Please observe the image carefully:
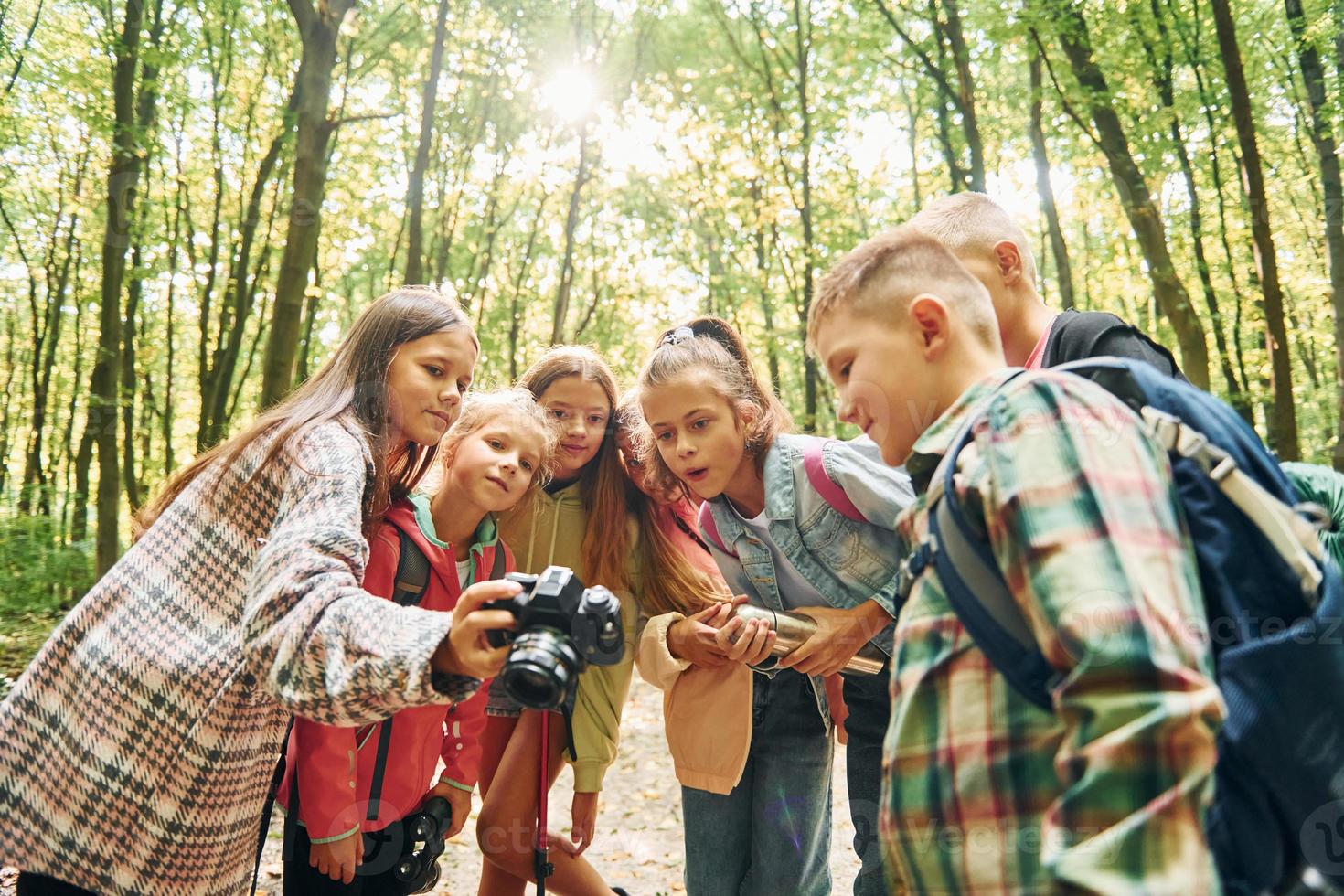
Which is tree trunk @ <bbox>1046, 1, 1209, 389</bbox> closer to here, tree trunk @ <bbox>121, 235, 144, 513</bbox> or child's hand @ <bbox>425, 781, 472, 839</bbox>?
child's hand @ <bbox>425, 781, 472, 839</bbox>

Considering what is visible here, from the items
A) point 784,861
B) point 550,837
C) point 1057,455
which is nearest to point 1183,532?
point 1057,455

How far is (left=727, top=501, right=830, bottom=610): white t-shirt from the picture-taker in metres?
2.92

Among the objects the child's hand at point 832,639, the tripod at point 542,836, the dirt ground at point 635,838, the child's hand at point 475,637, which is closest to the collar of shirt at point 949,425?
the child's hand at point 475,637

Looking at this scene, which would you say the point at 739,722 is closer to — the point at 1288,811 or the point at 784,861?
the point at 784,861

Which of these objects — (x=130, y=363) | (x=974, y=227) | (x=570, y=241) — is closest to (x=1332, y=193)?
(x=974, y=227)

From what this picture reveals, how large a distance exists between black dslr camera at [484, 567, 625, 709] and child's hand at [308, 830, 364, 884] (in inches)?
57.0

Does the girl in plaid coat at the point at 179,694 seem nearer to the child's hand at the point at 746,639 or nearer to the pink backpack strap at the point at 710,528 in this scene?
the child's hand at the point at 746,639

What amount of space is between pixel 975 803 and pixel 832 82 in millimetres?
15599

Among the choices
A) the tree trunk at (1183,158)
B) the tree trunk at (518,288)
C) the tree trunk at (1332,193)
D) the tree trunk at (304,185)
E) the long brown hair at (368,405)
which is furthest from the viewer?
the tree trunk at (518,288)

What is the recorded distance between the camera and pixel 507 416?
322cm

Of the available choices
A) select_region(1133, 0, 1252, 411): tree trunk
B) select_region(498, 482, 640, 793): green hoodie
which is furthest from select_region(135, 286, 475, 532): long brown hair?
select_region(1133, 0, 1252, 411): tree trunk

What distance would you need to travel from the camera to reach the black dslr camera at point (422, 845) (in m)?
2.76

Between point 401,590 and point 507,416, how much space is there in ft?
2.78

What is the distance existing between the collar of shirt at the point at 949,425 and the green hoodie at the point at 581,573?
2.07 metres
